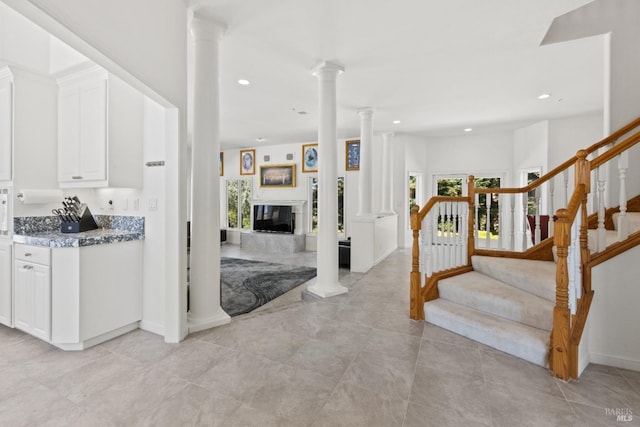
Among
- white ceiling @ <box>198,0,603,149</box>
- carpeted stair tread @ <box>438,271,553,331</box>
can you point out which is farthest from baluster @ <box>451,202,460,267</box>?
white ceiling @ <box>198,0,603,149</box>

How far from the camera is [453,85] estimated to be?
4.31 metres

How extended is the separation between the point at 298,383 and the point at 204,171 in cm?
190

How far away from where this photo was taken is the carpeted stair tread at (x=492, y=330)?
2.11 m

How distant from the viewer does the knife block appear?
8.81 ft

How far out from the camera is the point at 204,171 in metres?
2.64

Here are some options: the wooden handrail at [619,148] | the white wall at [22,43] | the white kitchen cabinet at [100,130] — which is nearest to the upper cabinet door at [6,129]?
the white wall at [22,43]

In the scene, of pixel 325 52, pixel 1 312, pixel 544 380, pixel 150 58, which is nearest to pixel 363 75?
pixel 325 52

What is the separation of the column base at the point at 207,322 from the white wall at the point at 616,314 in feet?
9.82

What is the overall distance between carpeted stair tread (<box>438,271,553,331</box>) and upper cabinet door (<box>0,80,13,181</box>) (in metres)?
4.33

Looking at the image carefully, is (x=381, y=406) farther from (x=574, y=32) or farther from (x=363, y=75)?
(x=574, y=32)

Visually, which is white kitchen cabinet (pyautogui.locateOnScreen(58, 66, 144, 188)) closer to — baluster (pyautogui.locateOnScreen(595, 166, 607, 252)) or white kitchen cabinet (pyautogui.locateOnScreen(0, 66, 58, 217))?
white kitchen cabinet (pyautogui.locateOnScreen(0, 66, 58, 217))

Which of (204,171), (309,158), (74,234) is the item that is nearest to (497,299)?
(204,171)

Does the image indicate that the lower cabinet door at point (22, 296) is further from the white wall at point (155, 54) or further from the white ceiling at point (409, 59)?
the white ceiling at point (409, 59)

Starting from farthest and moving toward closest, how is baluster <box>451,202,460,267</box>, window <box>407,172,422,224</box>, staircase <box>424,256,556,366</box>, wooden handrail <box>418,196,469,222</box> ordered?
window <box>407,172,422,224</box>
baluster <box>451,202,460,267</box>
wooden handrail <box>418,196,469,222</box>
staircase <box>424,256,556,366</box>
